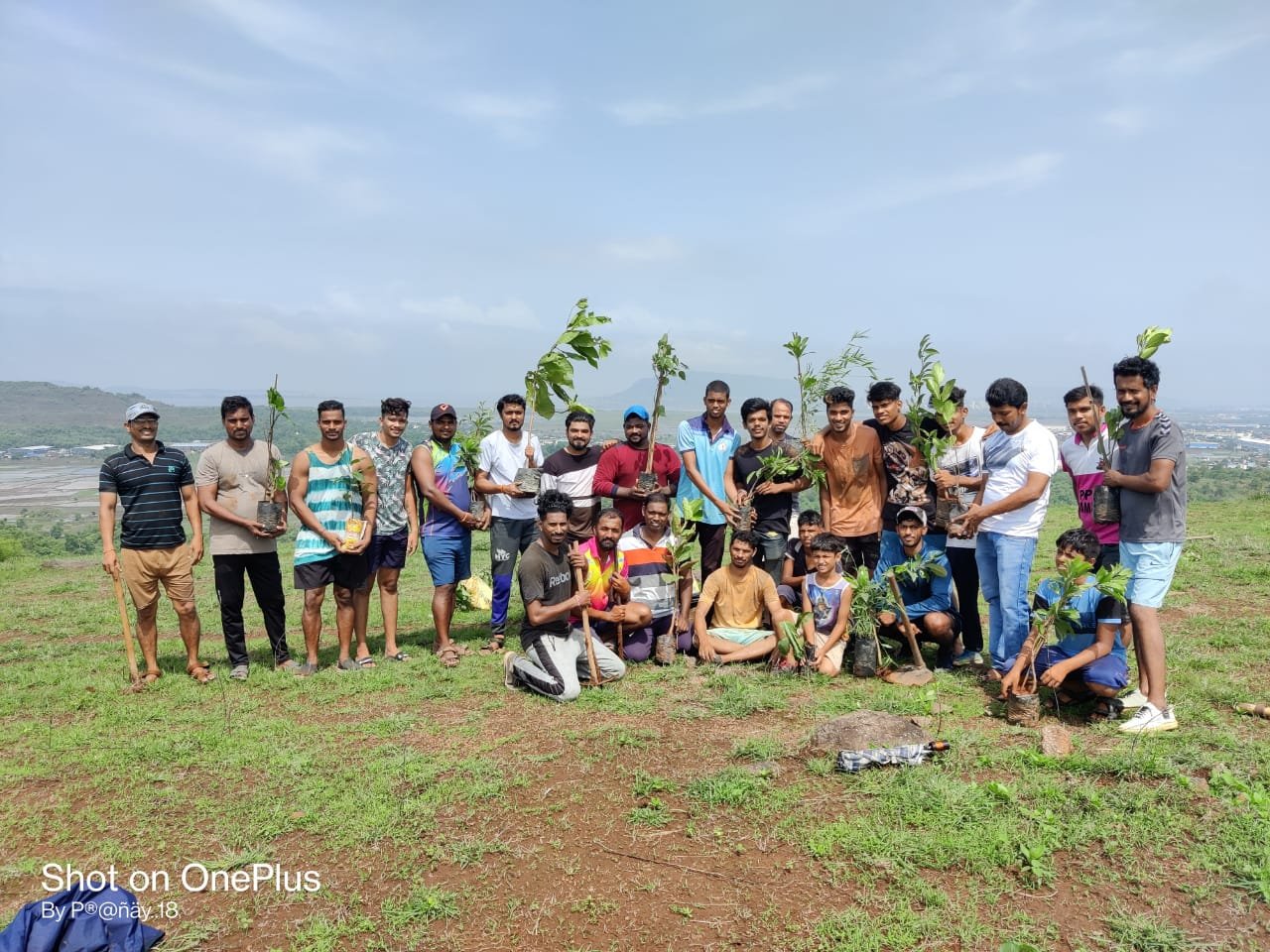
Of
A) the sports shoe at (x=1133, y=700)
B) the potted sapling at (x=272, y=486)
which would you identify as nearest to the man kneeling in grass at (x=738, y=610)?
the sports shoe at (x=1133, y=700)

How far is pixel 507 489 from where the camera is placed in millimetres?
7320

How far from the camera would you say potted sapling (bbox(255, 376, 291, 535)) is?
6574 mm

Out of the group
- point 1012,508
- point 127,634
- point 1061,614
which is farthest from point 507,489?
point 1061,614

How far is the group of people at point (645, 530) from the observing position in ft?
19.9

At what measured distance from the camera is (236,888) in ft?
12.6

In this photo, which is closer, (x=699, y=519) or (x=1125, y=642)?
(x=1125, y=642)

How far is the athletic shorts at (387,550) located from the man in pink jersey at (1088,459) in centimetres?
575

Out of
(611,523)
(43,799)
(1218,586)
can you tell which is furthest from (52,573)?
(1218,586)

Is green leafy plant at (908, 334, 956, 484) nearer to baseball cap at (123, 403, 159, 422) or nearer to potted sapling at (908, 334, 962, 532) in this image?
potted sapling at (908, 334, 962, 532)

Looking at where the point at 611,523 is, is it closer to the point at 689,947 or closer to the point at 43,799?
the point at 689,947

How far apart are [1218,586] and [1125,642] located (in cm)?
460

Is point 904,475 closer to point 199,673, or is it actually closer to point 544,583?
point 544,583

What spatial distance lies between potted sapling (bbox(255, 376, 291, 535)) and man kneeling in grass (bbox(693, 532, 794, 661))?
149 inches

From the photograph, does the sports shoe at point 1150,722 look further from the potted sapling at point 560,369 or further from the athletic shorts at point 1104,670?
the potted sapling at point 560,369
